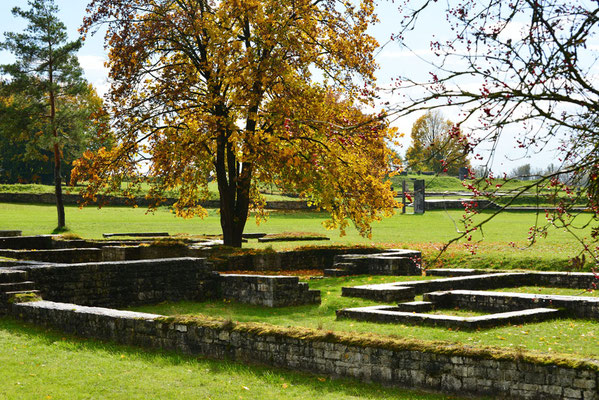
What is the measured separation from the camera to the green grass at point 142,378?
8.19 metres

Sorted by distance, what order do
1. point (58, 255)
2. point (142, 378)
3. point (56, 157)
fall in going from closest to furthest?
1. point (142, 378)
2. point (58, 255)
3. point (56, 157)

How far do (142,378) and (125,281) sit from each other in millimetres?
6986

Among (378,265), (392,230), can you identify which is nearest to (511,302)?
(378,265)

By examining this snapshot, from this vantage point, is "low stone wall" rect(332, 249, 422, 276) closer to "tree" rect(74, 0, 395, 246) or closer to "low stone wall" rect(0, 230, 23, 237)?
"tree" rect(74, 0, 395, 246)

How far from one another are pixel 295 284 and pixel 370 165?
9.32 m

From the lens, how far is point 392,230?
128 ft

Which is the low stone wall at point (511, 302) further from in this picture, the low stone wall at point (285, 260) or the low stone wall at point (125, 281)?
the low stone wall at point (285, 260)

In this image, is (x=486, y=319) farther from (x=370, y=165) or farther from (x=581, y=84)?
(x=370, y=165)

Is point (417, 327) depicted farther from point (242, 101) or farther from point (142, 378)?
point (242, 101)

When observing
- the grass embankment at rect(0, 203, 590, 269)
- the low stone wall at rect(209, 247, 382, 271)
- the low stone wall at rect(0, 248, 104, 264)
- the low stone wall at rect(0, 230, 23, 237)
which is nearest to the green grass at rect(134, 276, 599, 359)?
the grass embankment at rect(0, 203, 590, 269)

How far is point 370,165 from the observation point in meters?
24.1

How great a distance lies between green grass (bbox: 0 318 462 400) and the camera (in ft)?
26.9

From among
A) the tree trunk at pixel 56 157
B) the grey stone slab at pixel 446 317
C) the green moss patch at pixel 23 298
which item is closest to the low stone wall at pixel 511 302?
the grey stone slab at pixel 446 317

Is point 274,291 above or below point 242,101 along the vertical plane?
below
